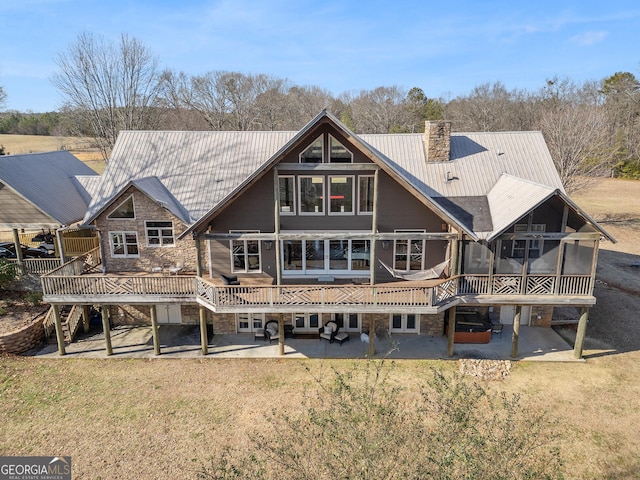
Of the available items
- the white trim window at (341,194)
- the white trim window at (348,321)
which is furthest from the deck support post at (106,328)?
the white trim window at (341,194)

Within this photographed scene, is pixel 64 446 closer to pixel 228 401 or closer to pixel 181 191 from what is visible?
pixel 228 401

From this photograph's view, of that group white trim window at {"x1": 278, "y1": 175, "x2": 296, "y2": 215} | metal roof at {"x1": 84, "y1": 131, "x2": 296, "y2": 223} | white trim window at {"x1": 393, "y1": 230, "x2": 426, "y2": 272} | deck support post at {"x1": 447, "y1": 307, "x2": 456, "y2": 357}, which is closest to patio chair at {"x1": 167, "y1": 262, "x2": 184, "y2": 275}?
metal roof at {"x1": 84, "y1": 131, "x2": 296, "y2": 223}

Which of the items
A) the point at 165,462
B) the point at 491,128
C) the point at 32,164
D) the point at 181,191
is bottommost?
the point at 165,462

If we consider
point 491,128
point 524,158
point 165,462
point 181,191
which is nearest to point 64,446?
point 165,462

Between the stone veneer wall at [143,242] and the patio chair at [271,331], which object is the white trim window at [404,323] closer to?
the patio chair at [271,331]

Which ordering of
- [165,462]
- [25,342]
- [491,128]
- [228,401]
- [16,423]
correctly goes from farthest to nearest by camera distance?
[491,128]
[25,342]
[228,401]
[16,423]
[165,462]

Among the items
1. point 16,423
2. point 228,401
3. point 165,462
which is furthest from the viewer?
point 228,401

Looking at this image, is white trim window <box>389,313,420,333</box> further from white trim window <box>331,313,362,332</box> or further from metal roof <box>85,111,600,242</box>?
metal roof <box>85,111,600,242</box>

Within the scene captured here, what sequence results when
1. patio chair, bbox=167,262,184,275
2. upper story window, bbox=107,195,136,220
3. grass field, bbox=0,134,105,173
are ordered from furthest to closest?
grass field, bbox=0,134,105,173, patio chair, bbox=167,262,184,275, upper story window, bbox=107,195,136,220
